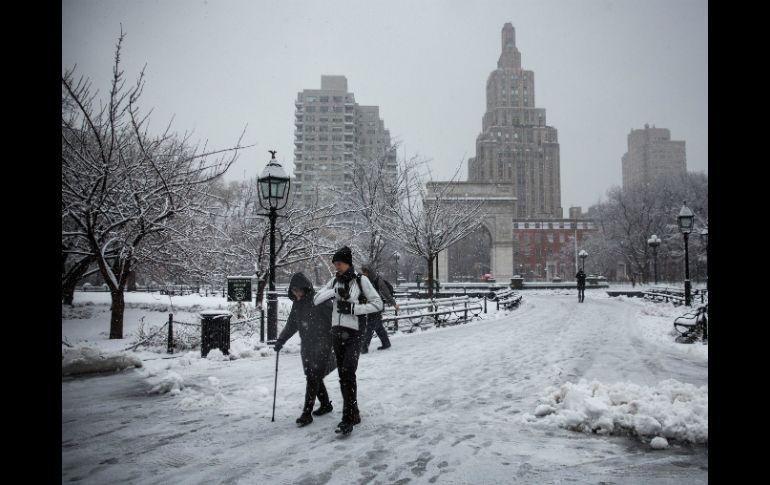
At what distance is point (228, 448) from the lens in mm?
4070

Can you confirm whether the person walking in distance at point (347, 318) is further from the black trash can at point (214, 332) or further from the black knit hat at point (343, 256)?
the black trash can at point (214, 332)

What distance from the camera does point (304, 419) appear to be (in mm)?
4691

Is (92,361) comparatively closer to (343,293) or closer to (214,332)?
(214,332)

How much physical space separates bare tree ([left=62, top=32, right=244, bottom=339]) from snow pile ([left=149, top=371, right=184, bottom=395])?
4.40 meters

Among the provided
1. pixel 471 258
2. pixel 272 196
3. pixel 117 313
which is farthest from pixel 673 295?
pixel 471 258

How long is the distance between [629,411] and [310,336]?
3523mm

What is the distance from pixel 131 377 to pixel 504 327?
10.8 m

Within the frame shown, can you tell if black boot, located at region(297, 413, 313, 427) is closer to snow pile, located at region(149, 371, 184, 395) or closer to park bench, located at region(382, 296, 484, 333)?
snow pile, located at region(149, 371, 184, 395)

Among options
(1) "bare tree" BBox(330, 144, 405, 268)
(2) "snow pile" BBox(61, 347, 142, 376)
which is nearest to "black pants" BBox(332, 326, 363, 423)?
(2) "snow pile" BBox(61, 347, 142, 376)

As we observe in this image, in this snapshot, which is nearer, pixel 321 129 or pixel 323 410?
pixel 323 410

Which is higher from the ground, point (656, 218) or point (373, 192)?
point (656, 218)

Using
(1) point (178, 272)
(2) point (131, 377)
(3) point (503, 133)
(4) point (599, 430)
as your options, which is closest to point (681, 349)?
(4) point (599, 430)
